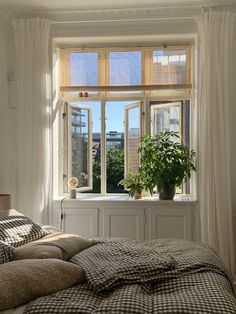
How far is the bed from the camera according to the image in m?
1.75

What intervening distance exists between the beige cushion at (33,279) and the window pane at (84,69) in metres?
3.07

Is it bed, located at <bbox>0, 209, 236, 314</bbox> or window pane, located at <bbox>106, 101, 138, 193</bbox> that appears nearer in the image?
bed, located at <bbox>0, 209, 236, 314</bbox>

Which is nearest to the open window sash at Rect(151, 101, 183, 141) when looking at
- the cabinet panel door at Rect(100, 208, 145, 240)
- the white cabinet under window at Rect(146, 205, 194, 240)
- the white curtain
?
the white curtain

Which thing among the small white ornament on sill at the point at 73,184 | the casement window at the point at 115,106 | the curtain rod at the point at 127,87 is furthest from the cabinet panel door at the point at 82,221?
the curtain rod at the point at 127,87

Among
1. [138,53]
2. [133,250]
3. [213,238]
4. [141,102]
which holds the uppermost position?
[138,53]

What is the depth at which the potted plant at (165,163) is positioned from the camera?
14.2 feet

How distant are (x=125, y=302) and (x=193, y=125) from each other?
307 centimetres

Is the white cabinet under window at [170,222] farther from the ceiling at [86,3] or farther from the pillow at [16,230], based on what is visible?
the ceiling at [86,3]

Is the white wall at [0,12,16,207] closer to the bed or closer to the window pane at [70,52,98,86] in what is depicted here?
the window pane at [70,52,98,86]

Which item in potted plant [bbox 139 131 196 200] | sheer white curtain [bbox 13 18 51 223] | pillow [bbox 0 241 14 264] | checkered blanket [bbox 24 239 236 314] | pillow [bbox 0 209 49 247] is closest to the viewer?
checkered blanket [bbox 24 239 236 314]

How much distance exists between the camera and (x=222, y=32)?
418 centimetres

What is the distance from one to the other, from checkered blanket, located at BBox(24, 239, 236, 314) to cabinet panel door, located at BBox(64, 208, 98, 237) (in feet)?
6.29

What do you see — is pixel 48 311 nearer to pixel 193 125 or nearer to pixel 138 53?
pixel 193 125

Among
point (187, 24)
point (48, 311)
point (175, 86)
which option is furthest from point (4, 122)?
point (48, 311)
